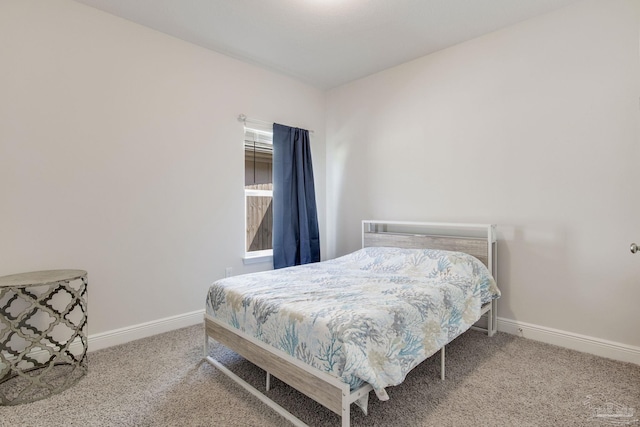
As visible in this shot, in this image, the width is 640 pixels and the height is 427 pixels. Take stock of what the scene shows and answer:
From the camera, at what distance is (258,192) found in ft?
11.4

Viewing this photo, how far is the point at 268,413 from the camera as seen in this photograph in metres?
1.65

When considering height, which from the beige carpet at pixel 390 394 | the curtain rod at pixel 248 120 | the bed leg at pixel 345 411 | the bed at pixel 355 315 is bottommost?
the beige carpet at pixel 390 394

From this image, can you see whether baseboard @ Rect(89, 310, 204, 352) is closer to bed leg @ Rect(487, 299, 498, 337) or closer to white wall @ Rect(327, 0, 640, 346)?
white wall @ Rect(327, 0, 640, 346)

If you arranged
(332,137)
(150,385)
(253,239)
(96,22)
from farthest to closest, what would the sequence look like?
(332,137) → (253,239) → (96,22) → (150,385)

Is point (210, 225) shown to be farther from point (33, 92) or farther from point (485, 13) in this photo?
point (485, 13)

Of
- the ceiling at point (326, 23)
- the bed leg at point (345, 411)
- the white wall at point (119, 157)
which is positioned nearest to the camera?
the bed leg at point (345, 411)

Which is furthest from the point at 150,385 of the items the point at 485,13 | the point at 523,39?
the point at 523,39

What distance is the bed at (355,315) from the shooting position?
4.61 ft

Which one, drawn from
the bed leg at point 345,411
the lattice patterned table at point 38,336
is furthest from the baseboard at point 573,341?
the lattice patterned table at point 38,336

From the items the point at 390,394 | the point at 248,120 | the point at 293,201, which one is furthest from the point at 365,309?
the point at 248,120

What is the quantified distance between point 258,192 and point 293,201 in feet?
1.31

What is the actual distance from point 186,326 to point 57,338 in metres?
0.92

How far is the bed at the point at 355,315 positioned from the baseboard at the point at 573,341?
0.61 ft

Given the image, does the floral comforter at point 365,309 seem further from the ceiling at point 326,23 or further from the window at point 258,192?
the ceiling at point 326,23
